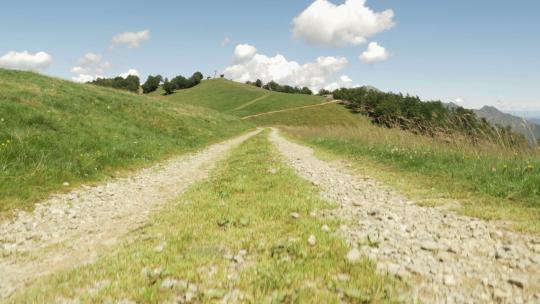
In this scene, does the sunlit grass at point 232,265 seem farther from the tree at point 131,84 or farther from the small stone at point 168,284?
the tree at point 131,84

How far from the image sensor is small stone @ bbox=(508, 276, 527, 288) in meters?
3.98

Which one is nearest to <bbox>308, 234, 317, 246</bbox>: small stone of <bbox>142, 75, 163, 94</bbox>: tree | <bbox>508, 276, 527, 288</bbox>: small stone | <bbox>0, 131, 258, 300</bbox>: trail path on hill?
<bbox>508, 276, 527, 288</bbox>: small stone

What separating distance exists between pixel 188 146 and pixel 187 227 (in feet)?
61.5

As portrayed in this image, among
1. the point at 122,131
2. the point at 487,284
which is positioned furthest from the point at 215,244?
the point at 122,131

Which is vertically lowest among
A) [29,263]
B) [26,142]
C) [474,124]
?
[29,263]

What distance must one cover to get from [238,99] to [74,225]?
133917mm

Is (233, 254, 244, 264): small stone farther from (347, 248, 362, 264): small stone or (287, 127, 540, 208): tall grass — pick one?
(287, 127, 540, 208): tall grass

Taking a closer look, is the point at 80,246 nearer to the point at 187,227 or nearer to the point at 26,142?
the point at 187,227

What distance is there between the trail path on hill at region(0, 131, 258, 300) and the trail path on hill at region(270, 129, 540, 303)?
172 inches

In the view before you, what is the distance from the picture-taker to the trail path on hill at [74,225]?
5340mm

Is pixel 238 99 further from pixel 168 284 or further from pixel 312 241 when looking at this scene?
pixel 168 284

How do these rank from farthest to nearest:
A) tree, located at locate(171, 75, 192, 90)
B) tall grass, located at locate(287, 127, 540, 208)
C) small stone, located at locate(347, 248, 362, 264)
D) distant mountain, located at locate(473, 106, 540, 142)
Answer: tree, located at locate(171, 75, 192, 90) < distant mountain, located at locate(473, 106, 540, 142) < tall grass, located at locate(287, 127, 540, 208) < small stone, located at locate(347, 248, 362, 264)

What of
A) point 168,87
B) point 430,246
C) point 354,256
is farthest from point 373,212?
point 168,87

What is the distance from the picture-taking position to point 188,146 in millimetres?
24312
